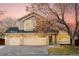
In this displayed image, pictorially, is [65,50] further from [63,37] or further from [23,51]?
[23,51]

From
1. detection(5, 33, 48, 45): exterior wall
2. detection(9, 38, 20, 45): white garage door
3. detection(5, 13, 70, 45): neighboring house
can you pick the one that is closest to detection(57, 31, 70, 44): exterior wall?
detection(5, 13, 70, 45): neighboring house

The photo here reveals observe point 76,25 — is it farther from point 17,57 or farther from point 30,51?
point 17,57

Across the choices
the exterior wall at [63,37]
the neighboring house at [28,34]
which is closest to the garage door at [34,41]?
the neighboring house at [28,34]

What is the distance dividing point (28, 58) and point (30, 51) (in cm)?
7

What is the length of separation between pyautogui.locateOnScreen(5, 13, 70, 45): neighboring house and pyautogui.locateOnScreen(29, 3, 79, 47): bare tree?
5 centimetres

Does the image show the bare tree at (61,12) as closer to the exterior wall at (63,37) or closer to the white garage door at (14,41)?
the exterior wall at (63,37)

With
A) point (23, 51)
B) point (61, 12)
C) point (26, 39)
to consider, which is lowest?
point (23, 51)

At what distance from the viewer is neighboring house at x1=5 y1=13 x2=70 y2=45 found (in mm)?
1913

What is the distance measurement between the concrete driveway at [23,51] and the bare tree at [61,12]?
271 mm

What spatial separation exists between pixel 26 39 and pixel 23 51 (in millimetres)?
117

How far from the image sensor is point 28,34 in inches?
75.9

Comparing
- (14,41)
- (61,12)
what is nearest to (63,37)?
(61,12)

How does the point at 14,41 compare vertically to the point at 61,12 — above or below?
below

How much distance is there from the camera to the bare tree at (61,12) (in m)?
1.91
